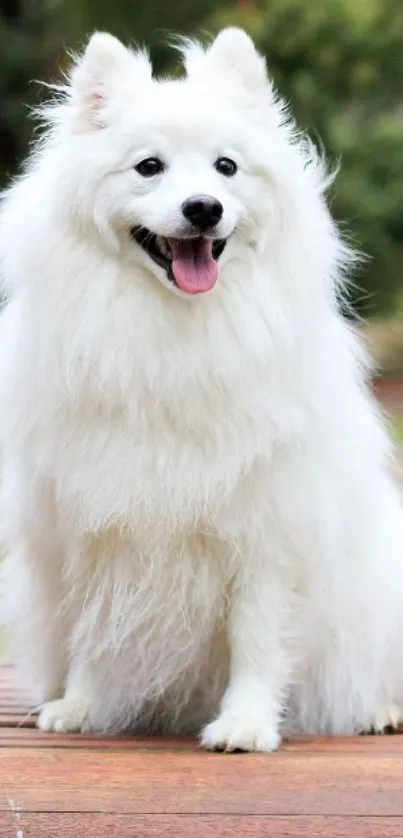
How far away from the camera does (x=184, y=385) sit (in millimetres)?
3441

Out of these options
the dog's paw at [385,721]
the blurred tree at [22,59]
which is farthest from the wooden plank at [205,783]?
the blurred tree at [22,59]

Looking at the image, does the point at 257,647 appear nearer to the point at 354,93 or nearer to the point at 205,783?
the point at 205,783

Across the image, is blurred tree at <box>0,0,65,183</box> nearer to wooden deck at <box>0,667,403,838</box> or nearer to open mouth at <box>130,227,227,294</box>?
open mouth at <box>130,227,227,294</box>

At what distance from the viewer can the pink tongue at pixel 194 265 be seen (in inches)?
132

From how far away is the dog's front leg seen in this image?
3.49m

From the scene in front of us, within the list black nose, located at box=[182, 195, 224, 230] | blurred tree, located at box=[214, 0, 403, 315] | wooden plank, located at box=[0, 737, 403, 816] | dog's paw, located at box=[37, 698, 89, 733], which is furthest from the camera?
blurred tree, located at box=[214, 0, 403, 315]

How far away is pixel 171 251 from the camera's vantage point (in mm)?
3414

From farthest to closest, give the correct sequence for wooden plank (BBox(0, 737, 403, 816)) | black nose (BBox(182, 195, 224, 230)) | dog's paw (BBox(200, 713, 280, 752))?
dog's paw (BBox(200, 713, 280, 752)), black nose (BBox(182, 195, 224, 230)), wooden plank (BBox(0, 737, 403, 816))

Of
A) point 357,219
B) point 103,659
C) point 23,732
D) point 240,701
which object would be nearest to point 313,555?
point 240,701

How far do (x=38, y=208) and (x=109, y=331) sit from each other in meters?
0.37

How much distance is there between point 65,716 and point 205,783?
845mm

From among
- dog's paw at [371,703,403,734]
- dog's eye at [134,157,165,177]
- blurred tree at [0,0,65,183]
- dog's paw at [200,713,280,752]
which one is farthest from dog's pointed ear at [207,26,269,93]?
blurred tree at [0,0,65,183]

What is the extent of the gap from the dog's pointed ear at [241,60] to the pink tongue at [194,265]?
0.47 metres

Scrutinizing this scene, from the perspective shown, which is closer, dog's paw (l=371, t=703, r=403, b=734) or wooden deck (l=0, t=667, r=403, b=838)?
wooden deck (l=0, t=667, r=403, b=838)
